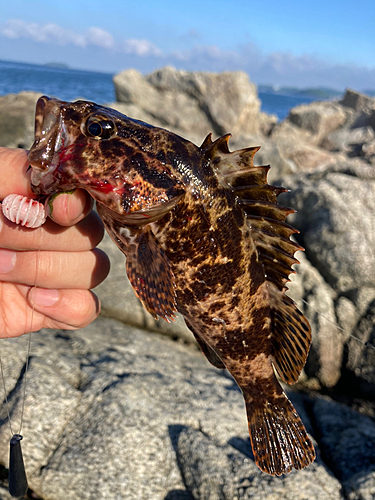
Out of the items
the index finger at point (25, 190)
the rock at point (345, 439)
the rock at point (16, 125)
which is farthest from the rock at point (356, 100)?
the index finger at point (25, 190)

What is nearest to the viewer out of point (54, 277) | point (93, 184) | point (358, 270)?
point (93, 184)

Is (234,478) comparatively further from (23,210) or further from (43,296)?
(23,210)

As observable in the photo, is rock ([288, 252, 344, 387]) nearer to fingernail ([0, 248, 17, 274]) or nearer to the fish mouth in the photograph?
fingernail ([0, 248, 17, 274])

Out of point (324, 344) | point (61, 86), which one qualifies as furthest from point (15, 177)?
point (61, 86)

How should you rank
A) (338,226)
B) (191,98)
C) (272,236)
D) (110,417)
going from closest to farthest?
(272,236) → (110,417) → (338,226) → (191,98)

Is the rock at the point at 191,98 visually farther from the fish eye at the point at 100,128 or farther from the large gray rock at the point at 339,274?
the fish eye at the point at 100,128

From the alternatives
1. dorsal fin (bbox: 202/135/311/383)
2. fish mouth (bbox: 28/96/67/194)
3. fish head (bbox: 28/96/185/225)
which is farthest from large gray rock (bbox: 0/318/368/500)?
fish mouth (bbox: 28/96/67/194)

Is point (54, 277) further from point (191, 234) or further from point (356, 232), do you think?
point (356, 232)

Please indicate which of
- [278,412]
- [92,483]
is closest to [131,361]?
[92,483]
